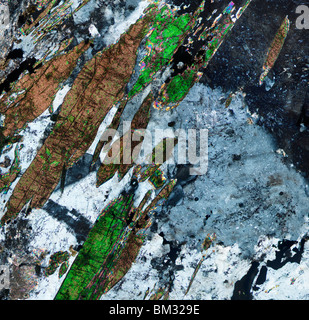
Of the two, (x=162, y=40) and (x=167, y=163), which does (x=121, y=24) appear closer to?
(x=162, y=40)

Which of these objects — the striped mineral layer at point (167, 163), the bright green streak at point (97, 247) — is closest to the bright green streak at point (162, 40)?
the striped mineral layer at point (167, 163)

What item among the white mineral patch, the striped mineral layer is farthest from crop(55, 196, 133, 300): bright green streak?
the white mineral patch

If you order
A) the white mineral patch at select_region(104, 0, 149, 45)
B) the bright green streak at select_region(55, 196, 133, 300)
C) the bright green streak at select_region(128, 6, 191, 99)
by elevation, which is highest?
the white mineral patch at select_region(104, 0, 149, 45)

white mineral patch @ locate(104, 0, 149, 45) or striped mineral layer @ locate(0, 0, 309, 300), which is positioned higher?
white mineral patch @ locate(104, 0, 149, 45)

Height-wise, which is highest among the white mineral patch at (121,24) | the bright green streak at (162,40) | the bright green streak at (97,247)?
the white mineral patch at (121,24)

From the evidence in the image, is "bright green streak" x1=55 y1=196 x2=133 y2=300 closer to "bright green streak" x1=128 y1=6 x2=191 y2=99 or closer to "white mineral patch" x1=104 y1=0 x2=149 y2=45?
"bright green streak" x1=128 y1=6 x2=191 y2=99

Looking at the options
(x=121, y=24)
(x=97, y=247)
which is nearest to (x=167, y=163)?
(x=97, y=247)

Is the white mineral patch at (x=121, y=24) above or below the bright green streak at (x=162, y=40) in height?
above

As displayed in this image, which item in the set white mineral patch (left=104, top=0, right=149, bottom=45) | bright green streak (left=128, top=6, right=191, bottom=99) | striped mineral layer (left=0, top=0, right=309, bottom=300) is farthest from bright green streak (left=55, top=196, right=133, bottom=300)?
white mineral patch (left=104, top=0, right=149, bottom=45)

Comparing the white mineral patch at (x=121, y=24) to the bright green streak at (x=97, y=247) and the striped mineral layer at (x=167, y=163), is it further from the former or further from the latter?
the bright green streak at (x=97, y=247)
